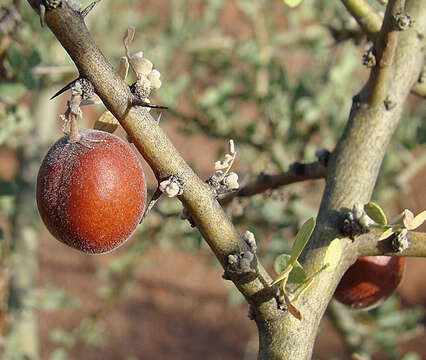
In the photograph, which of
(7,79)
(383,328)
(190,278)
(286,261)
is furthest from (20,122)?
(190,278)

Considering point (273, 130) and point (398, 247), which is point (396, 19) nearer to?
point (398, 247)

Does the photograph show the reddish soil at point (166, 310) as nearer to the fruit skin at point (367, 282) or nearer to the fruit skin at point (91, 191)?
the fruit skin at point (367, 282)

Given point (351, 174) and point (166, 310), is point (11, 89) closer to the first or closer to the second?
point (351, 174)

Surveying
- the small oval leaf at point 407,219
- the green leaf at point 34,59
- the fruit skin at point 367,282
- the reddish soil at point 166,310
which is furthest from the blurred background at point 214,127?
the reddish soil at point 166,310

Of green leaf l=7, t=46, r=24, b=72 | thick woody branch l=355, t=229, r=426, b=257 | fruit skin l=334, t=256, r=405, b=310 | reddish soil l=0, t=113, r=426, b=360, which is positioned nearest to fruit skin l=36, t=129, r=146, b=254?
thick woody branch l=355, t=229, r=426, b=257

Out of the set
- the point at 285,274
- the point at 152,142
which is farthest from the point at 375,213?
the point at 152,142

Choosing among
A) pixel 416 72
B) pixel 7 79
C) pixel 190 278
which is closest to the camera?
pixel 416 72

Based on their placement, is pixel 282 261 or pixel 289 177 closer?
pixel 282 261
